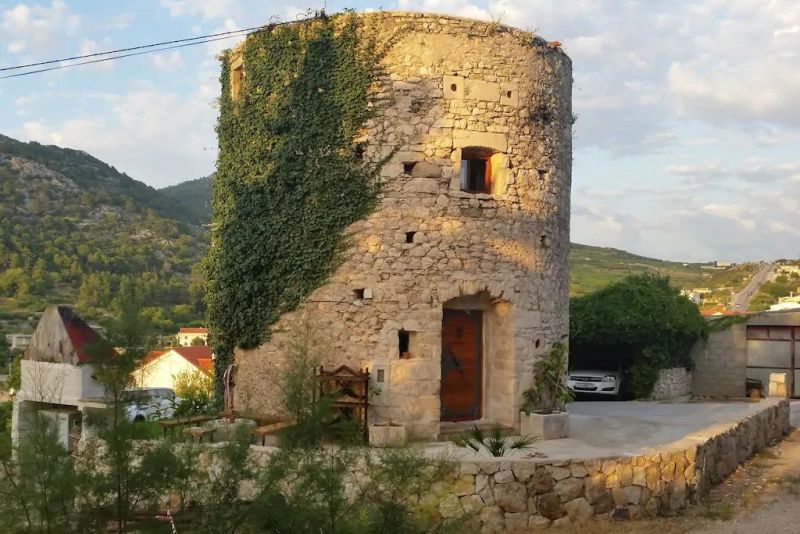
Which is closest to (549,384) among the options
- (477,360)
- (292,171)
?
(477,360)

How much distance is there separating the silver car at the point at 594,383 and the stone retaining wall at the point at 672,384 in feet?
3.31

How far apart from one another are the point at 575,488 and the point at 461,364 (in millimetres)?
3463

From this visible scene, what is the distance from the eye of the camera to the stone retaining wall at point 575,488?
847 centimetres

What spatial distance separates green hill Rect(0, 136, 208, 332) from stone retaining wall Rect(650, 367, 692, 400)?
14.3 metres

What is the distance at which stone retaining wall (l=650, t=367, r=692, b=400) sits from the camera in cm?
1877

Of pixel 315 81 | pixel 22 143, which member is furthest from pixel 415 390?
pixel 22 143

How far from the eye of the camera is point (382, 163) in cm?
1110

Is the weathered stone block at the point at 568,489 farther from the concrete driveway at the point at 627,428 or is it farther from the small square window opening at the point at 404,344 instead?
the small square window opening at the point at 404,344

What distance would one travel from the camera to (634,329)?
61.5ft

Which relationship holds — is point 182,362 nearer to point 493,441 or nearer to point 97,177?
point 493,441

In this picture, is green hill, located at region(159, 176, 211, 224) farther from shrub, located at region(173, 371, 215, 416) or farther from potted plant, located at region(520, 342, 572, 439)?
potted plant, located at region(520, 342, 572, 439)

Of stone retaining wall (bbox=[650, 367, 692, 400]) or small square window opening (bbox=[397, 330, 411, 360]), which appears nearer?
small square window opening (bbox=[397, 330, 411, 360])

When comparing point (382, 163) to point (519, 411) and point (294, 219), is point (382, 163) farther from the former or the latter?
point (519, 411)

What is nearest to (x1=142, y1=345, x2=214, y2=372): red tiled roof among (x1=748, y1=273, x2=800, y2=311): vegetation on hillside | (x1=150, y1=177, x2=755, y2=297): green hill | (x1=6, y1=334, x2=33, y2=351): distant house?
(x1=6, y1=334, x2=33, y2=351): distant house
